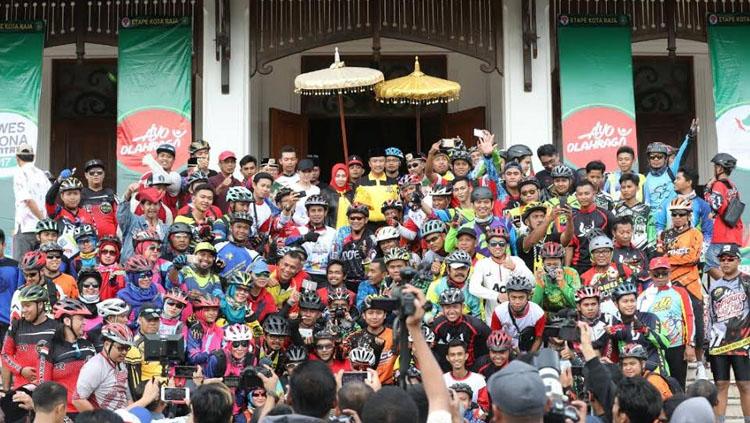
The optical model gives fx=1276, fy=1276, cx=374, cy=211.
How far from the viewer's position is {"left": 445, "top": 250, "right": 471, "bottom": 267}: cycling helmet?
12719mm

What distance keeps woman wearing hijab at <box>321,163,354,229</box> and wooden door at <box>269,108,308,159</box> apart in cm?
403

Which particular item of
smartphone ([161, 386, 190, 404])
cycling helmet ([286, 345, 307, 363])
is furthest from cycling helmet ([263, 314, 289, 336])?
smartphone ([161, 386, 190, 404])

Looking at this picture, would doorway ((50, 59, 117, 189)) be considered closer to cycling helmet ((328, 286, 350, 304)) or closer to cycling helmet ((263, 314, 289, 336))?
cycling helmet ((328, 286, 350, 304))

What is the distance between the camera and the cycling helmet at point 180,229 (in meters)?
13.4

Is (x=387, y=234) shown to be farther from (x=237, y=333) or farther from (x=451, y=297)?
(x=237, y=333)

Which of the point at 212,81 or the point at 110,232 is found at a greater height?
the point at 212,81

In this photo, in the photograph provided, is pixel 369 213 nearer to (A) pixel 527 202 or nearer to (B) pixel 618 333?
(A) pixel 527 202

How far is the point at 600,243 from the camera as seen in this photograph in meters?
13.0

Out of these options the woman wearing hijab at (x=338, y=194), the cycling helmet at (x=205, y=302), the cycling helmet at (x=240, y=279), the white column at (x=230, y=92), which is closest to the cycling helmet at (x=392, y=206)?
the woman wearing hijab at (x=338, y=194)

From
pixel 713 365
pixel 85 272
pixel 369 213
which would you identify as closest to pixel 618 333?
pixel 713 365

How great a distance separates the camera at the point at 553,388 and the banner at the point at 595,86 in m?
11.8

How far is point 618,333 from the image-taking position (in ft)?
39.1

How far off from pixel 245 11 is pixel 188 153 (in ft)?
7.48

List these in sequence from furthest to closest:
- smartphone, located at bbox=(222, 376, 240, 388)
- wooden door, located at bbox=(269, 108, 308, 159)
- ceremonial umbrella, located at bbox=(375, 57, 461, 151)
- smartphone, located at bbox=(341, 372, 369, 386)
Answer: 1. wooden door, located at bbox=(269, 108, 308, 159)
2. ceremonial umbrella, located at bbox=(375, 57, 461, 151)
3. smartphone, located at bbox=(222, 376, 240, 388)
4. smartphone, located at bbox=(341, 372, 369, 386)
